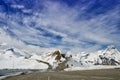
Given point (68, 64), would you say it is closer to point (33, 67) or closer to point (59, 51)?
point (59, 51)

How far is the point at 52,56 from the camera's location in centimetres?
19788

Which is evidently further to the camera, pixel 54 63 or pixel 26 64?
pixel 26 64

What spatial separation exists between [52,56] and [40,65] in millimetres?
15803

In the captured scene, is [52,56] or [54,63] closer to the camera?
[54,63]

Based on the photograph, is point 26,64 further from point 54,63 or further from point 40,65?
point 54,63

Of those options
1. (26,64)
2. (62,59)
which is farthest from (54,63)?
(26,64)

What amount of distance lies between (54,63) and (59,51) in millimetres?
21779

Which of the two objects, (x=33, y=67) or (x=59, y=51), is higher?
(x=59, y=51)

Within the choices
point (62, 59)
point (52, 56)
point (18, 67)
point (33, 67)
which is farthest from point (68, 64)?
point (18, 67)

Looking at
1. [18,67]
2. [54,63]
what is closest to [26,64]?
[18,67]

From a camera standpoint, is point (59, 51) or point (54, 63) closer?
point (54, 63)

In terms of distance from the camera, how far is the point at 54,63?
17938 centimetres

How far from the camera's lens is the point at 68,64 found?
187875mm

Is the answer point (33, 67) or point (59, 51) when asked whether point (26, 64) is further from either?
point (59, 51)
